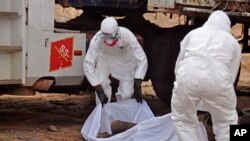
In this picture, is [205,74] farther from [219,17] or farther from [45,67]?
[45,67]

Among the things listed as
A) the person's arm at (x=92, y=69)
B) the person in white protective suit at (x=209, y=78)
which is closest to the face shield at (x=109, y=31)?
the person's arm at (x=92, y=69)

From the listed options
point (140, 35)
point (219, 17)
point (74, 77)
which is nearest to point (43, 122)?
point (74, 77)

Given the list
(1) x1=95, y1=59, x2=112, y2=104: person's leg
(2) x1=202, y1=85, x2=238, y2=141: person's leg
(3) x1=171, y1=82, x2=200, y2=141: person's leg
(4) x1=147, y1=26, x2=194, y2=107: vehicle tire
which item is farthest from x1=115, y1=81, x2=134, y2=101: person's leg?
(2) x1=202, y1=85, x2=238, y2=141: person's leg

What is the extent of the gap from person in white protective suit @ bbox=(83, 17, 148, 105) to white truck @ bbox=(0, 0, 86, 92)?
0.77ft

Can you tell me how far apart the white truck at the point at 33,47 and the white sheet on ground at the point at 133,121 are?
1.92 ft

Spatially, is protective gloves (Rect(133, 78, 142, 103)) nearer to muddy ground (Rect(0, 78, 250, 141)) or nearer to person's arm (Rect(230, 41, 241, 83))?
muddy ground (Rect(0, 78, 250, 141))

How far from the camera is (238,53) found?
594 cm

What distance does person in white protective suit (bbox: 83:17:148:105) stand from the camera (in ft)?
24.8

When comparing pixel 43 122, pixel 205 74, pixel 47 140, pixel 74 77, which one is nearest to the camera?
pixel 205 74

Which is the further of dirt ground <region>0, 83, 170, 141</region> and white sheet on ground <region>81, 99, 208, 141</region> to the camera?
dirt ground <region>0, 83, 170, 141</region>

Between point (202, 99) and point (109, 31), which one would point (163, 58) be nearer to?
point (109, 31)

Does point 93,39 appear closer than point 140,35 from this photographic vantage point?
Yes

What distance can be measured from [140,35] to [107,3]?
0.72 m

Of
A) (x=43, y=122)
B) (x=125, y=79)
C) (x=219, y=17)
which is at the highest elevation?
(x=219, y=17)
